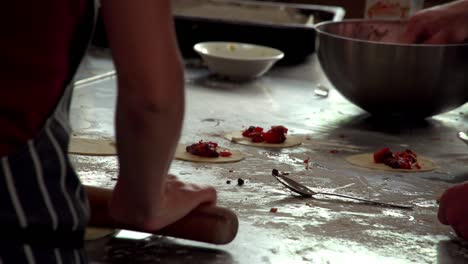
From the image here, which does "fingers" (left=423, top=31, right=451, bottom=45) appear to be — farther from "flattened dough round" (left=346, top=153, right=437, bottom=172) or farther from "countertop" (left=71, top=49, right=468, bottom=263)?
"flattened dough round" (left=346, top=153, right=437, bottom=172)

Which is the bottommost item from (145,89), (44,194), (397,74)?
(397,74)

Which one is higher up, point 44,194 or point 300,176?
point 44,194

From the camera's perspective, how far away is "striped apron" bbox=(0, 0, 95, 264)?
0.91 metres

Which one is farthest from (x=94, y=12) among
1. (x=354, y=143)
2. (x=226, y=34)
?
(x=226, y=34)

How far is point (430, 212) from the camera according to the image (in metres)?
1.61

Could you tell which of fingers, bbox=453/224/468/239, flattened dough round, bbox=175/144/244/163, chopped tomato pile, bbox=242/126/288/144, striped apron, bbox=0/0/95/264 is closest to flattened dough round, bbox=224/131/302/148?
chopped tomato pile, bbox=242/126/288/144

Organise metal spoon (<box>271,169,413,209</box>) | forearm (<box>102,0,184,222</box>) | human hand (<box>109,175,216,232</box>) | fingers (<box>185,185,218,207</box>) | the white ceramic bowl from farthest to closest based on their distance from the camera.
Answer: the white ceramic bowl
metal spoon (<box>271,169,413,209</box>)
fingers (<box>185,185,218,207</box>)
human hand (<box>109,175,216,232</box>)
forearm (<box>102,0,184,222</box>)

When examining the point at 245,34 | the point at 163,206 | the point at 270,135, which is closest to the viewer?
the point at 163,206

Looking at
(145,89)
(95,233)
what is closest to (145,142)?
(145,89)

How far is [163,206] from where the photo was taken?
1240 millimetres

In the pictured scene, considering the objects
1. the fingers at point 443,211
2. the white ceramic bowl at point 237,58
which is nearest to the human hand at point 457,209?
the fingers at point 443,211

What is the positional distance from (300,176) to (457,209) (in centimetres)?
41

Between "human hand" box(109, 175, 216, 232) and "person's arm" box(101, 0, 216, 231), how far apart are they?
63 mm

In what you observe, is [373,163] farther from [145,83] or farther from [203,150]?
[145,83]
